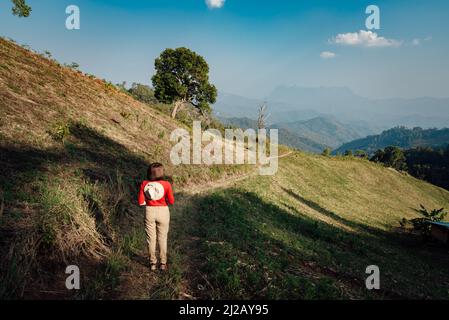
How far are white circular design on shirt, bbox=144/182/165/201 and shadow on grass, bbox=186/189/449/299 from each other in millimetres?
2426

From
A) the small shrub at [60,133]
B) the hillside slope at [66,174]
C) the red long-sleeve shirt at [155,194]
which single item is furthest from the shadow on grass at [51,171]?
the red long-sleeve shirt at [155,194]

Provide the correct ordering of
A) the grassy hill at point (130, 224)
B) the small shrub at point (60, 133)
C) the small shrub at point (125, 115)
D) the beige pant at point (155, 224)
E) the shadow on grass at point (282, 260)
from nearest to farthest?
the grassy hill at point (130, 224) → the beige pant at point (155, 224) → the shadow on grass at point (282, 260) → the small shrub at point (60, 133) → the small shrub at point (125, 115)

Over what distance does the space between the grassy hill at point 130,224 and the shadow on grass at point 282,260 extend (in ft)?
0.20

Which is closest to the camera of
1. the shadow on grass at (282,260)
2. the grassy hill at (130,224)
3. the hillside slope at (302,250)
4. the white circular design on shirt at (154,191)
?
the grassy hill at (130,224)

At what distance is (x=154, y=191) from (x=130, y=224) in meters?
3.82

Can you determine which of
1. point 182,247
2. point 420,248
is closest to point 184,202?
point 182,247

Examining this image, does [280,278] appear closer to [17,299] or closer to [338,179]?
[17,299]

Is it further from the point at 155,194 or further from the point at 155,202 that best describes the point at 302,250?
the point at 155,194

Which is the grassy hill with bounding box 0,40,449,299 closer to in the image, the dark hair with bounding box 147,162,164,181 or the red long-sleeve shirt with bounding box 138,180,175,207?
the red long-sleeve shirt with bounding box 138,180,175,207

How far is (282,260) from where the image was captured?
931cm

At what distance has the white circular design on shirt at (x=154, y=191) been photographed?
6.44 meters

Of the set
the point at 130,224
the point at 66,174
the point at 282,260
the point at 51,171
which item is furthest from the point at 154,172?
the point at 51,171

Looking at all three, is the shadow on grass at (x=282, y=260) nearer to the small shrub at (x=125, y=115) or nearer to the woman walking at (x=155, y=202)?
the woman walking at (x=155, y=202)
